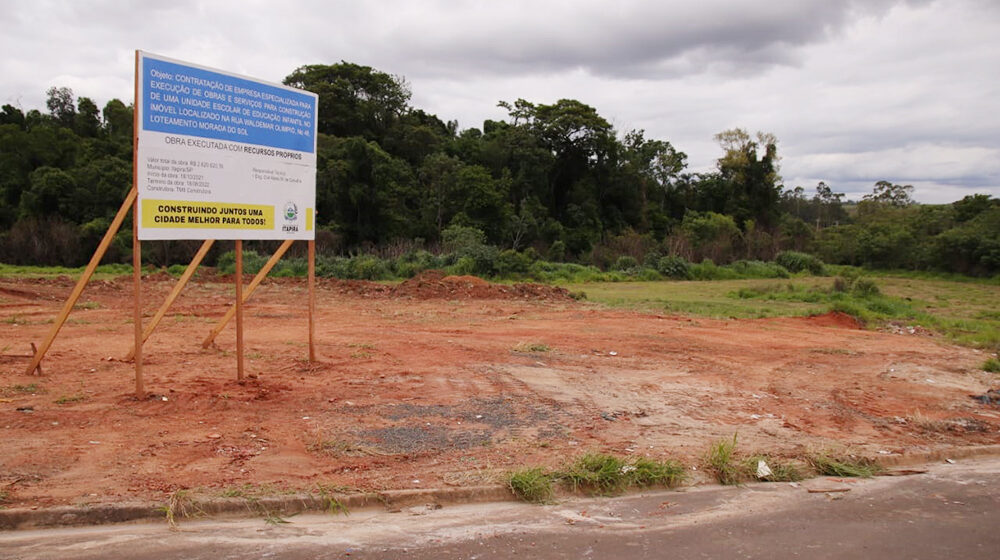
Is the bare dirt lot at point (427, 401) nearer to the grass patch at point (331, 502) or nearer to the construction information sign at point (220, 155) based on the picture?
the grass patch at point (331, 502)

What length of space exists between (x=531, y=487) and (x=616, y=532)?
0.73 meters

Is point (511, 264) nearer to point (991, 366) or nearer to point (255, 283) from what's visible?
point (991, 366)

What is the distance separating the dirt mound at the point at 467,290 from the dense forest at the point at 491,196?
584 centimetres

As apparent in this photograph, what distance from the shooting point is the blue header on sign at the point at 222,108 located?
6340mm

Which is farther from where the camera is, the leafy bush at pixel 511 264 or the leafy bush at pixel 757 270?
the leafy bush at pixel 757 270

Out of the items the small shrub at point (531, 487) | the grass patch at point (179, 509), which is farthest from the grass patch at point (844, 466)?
the grass patch at point (179, 509)

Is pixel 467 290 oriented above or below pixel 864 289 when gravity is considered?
below

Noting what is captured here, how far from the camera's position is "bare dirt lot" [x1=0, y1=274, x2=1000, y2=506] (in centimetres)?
522

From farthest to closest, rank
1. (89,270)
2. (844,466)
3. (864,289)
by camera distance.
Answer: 1. (864,289)
2. (89,270)
3. (844,466)

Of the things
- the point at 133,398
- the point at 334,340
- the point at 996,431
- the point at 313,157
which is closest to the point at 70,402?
the point at 133,398

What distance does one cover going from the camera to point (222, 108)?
273 inches

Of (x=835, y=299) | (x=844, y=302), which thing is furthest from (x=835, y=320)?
(x=835, y=299)

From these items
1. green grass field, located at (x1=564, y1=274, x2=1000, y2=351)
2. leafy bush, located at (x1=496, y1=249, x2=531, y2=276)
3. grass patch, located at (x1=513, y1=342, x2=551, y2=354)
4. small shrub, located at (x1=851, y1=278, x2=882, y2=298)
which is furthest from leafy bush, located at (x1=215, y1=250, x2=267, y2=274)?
small shrub, located at (x1=851, y1=278, x2=882, y2=298)

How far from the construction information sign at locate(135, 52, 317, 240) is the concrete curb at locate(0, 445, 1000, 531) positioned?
9.20 feet
